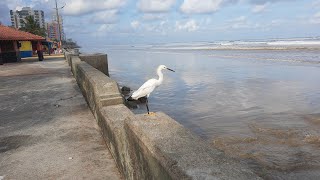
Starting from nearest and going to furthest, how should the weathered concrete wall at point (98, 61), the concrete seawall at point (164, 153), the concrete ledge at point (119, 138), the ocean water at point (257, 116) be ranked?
the concrete seawall at point (164, 153)
the concrete ledge at point (119, 138)
the ocean water at point (257, 116)
the weathered concrete wall at point (98, 61)

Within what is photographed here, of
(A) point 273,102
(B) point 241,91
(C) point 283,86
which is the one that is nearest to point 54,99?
(A) point 273,102

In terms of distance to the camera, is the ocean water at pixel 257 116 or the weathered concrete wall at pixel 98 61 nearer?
the ocean water at pixel 257 116

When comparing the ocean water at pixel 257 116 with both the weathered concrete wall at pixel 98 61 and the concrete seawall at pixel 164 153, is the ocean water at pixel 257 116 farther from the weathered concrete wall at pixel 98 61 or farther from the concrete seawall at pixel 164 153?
the concrete seawall at pixel 164 153

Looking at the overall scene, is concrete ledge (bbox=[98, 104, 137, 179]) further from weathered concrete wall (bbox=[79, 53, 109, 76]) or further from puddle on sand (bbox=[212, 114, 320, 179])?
weathered concrete wall (bbox=[79, 53, 109, 76])

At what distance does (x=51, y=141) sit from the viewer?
5449 millimetres

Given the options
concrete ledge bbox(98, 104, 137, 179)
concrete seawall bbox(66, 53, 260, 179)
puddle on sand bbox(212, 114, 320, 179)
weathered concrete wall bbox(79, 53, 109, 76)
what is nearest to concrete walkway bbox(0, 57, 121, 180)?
concrete ledge bbox(98, 104, 137, 179)

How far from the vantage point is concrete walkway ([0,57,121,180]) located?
4312 mm

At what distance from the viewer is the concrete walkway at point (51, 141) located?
4312mm

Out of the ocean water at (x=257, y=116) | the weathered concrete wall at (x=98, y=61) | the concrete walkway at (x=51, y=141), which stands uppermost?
the weathered concrete wall at (x=98, y=61)

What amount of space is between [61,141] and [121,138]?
A: 6.61 ft

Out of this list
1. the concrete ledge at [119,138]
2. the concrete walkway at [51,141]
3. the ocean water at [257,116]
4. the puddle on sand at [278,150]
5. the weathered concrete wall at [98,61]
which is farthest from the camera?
the weathered concrete wall at [98,61]

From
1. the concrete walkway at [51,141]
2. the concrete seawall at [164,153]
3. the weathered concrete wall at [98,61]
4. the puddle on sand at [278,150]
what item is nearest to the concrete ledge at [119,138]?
the concrete seawall at [164,153]

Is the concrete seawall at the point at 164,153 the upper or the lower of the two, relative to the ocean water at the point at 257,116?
upper

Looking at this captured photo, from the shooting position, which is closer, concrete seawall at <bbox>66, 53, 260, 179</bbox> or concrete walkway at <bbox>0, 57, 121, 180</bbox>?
concrete seawall at <bbox>66, 53, 260, 179</bbox>
